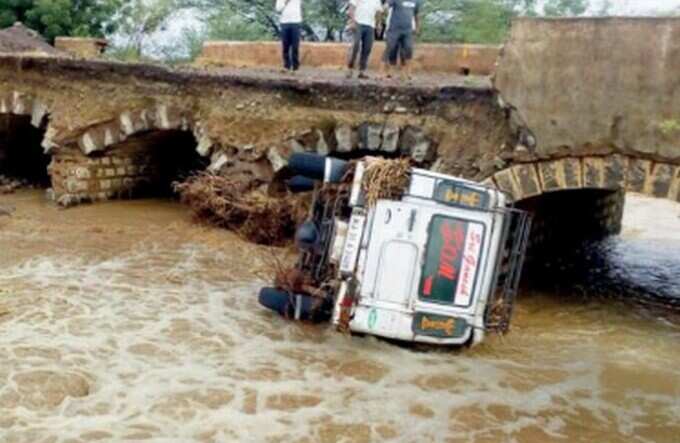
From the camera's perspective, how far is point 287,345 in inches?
301

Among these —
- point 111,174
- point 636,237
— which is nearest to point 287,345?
point 111,174

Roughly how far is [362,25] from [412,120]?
239 cm

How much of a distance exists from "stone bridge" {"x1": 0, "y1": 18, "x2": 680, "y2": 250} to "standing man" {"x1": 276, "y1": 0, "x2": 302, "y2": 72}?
104 centimetres

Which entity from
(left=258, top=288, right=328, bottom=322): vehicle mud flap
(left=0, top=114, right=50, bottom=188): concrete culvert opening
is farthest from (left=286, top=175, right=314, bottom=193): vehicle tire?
(left=0, top=114, right=50, bottom=188): concrete culvert opening

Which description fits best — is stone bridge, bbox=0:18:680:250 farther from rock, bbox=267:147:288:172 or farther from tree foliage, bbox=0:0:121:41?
tree foliage, bbox=0:0:121:41

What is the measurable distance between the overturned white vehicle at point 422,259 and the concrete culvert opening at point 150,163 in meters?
6.19

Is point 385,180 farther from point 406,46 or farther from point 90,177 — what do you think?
point 90,177

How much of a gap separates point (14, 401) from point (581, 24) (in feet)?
19.3

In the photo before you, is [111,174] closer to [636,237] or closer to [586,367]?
[586,367]

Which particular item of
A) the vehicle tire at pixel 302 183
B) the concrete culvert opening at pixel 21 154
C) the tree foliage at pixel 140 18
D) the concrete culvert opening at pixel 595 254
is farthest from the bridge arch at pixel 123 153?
the tree foliage at pixel 140 18

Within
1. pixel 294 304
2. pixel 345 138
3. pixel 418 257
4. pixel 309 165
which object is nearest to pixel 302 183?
pixel 309 165

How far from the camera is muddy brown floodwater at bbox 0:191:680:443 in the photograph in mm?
6141

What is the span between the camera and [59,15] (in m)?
18.0

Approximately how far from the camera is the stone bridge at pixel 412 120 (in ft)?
26.7
